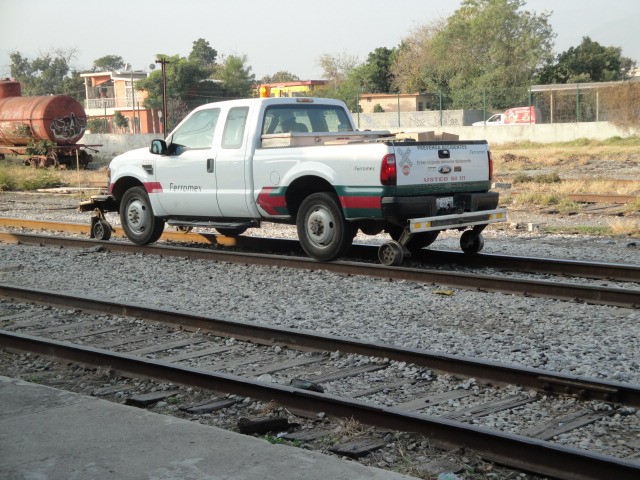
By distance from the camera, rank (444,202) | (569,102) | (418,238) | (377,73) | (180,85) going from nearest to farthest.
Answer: (444,202) < (418,238) < (569,102) < (180,85) < (377,73)

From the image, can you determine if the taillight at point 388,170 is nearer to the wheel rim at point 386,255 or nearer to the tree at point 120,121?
the wheel rim at point 386,255

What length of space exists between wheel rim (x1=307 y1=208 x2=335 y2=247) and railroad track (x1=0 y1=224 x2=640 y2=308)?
287 millimetres

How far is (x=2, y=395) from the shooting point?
6.38 meters

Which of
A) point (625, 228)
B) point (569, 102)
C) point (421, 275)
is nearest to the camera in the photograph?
point (421, 275)

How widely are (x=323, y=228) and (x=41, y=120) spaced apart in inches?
1136

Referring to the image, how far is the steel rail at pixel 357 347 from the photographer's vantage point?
236 inches

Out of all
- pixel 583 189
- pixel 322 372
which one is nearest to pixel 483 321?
pixel 322 372

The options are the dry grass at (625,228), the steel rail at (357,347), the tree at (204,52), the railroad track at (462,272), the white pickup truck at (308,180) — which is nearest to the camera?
the steel rail at (357,347)

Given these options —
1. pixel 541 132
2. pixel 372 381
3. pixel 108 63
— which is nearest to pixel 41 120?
pixel 541 132

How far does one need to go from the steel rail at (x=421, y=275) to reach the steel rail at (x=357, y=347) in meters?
2.93

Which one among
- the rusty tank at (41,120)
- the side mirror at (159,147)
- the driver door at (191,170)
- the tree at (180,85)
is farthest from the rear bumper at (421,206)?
the tree at (180,85)

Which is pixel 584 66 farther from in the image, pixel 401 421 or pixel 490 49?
pixel 401 421

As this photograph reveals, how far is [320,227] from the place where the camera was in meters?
11.8

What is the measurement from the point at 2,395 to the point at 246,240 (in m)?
8.00
